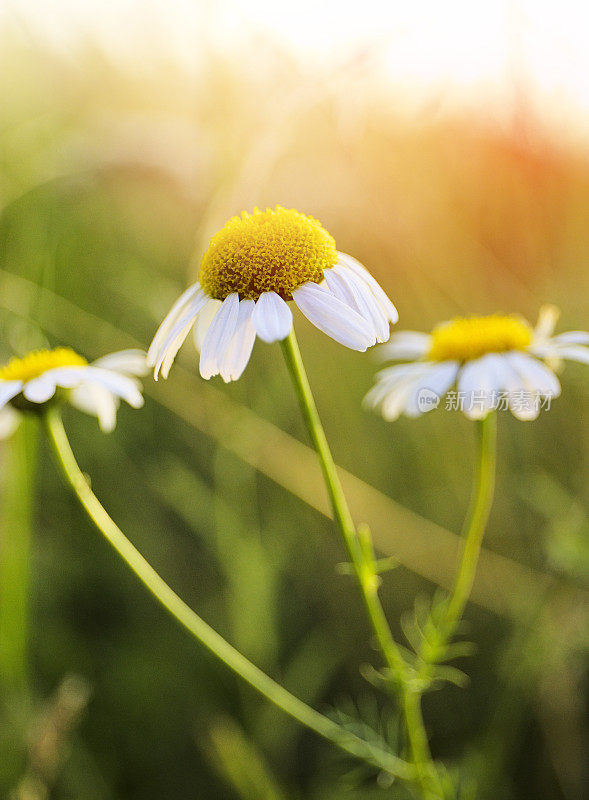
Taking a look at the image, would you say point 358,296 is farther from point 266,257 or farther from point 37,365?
point 37,365

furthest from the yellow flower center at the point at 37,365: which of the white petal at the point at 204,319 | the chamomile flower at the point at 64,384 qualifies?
the white petal at the point at 204,319

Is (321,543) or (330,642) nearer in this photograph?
(330,642)

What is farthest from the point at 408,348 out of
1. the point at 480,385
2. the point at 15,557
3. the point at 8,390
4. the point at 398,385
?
the point at 15,557

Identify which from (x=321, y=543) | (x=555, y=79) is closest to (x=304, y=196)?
(x=555, y=79)

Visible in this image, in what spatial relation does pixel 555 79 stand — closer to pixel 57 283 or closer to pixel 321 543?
pixel 321 543

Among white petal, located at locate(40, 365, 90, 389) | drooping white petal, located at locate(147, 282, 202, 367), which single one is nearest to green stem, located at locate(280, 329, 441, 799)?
drooping white petal, located at locate(147, 282, 202, 367)
